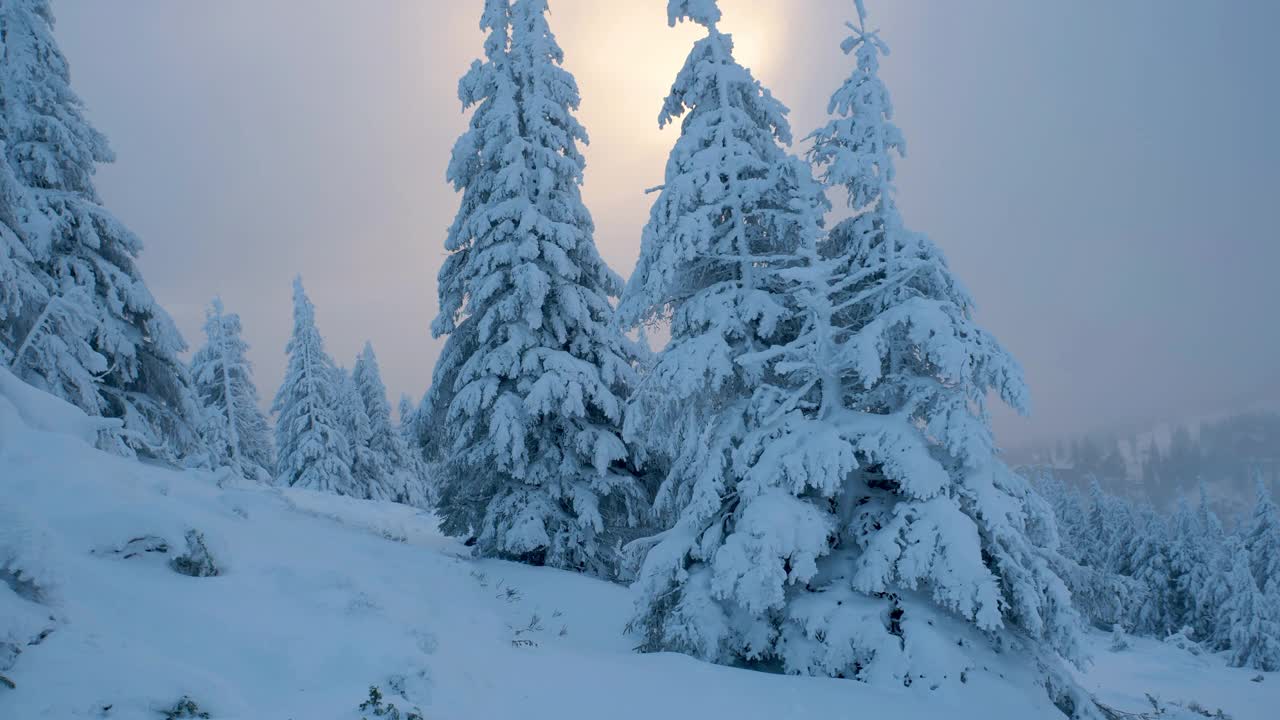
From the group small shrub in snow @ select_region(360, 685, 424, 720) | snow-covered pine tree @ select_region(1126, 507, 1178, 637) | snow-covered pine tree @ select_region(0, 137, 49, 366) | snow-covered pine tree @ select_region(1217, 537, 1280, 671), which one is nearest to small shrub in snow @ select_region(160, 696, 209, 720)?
small shrub in snow @ select_region(360, 685, 424, 720)

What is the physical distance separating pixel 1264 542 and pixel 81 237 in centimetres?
6524

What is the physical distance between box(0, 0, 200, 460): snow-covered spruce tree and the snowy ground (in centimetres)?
686

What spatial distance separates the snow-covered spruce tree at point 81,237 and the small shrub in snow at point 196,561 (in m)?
9.41

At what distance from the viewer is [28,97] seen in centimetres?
1497

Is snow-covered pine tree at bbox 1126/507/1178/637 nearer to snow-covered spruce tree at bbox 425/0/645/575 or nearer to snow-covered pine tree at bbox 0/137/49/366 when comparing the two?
snow-covered spruce tree at bbox 425/0/645/575

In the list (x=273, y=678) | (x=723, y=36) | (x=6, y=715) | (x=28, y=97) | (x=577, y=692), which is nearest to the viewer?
(x=6, y=715)

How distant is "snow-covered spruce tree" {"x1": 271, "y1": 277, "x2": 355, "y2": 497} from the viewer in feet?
111

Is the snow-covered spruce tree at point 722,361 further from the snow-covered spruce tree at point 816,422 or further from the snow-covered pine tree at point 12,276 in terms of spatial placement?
the snow-covered pine tree at point 12,276

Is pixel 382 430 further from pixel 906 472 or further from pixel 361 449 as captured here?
pixel 906 472

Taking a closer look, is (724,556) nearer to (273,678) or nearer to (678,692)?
(678,692)

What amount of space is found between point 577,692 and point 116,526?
15.5 feet

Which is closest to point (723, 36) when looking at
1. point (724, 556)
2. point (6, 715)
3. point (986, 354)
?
point (986, 354)

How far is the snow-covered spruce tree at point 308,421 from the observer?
33.7 m

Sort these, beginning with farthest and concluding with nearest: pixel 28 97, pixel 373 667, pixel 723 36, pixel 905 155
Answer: pixel 28 97 < pixel 723 36 < pixel 905 155 < pixel 373 667
